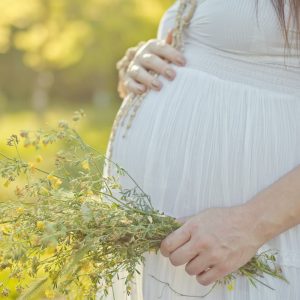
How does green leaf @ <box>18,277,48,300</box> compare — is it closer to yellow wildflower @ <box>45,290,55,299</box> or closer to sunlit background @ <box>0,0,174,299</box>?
yellow wildflower @ <box>45,290,55,299</box>

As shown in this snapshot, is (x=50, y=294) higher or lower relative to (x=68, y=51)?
lower

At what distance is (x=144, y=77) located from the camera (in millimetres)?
2238

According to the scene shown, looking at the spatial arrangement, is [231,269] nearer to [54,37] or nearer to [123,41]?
[54,37]

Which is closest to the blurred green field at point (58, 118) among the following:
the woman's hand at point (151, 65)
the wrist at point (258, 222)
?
the woman's hand at point (151, 65)

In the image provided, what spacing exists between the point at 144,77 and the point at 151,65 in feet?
0.17

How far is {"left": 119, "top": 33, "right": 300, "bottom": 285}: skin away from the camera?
1.72 metres

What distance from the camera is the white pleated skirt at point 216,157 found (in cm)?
188

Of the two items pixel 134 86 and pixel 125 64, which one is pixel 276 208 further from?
pixel 125 64

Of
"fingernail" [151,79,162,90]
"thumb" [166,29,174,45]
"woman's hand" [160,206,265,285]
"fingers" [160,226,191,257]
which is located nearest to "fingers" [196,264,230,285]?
"woman's hand" [160,206,265,285]

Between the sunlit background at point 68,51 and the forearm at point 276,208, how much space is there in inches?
364

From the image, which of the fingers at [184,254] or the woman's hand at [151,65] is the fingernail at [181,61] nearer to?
the woman's hand at [151,65]

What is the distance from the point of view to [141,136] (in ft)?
6.89

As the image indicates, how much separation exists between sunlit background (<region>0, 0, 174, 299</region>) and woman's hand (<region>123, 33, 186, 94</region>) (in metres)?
8.57

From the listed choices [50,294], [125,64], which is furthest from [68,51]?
[50,294]
